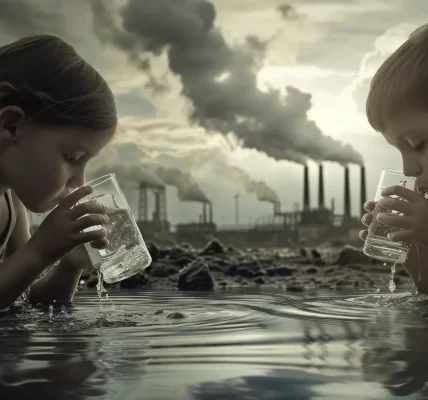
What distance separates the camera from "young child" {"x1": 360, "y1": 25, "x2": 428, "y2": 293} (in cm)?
182

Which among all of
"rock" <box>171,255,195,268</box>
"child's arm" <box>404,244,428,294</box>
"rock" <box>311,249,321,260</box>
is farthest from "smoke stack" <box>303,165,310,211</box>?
"child's arm" <box>404,244,428,294</box>

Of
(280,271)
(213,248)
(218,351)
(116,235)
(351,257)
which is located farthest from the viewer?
(213,248)

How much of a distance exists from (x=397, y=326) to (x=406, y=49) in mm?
906

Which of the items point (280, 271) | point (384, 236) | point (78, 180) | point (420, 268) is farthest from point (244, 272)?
point (78, 180)

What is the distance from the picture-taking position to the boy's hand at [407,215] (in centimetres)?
181

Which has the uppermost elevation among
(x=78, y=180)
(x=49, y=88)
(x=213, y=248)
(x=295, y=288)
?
(x=49, y=88)

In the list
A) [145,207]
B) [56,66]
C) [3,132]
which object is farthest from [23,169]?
[145,207]

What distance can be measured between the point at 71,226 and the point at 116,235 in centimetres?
11

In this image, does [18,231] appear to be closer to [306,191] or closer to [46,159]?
[46,159]

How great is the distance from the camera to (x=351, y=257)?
373 cm

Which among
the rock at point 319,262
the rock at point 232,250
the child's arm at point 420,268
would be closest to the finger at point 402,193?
the child's arm at point 420,268

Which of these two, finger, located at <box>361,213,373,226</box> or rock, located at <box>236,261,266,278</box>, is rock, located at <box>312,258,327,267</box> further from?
finger, located at <box>361,213,373,226</box>

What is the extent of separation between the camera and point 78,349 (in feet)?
3.85

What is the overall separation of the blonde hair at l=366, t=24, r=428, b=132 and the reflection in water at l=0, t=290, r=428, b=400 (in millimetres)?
542
